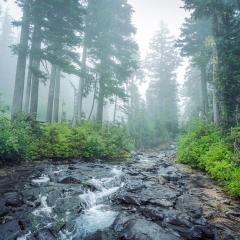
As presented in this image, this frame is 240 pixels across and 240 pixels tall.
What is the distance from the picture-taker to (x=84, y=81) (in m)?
23.2

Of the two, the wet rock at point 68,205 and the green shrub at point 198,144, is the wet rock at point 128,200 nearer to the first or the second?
the wet rock at point 68,205

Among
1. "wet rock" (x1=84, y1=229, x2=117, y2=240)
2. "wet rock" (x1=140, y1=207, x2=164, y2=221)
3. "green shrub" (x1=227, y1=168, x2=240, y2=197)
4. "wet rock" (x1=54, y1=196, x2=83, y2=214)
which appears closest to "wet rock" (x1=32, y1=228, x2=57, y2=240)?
"wet rock" (x1=84, y1=229, x2=117, y2=240)

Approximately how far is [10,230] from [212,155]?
9.98 m

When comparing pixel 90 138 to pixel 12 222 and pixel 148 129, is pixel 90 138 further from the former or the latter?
pixel 148 129

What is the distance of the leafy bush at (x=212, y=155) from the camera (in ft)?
32.6

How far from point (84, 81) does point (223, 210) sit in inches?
701

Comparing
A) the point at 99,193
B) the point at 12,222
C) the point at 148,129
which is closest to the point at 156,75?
the point at 148,129

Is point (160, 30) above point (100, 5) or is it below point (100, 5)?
above

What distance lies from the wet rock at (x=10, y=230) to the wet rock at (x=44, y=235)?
43 cm

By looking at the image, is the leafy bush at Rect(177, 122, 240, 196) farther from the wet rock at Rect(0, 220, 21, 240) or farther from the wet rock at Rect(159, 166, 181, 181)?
the wet rock at Rect(0, 220, 21, 240)

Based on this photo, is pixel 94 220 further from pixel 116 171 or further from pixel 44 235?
pixel 116 171

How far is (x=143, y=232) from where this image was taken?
19.7 feet

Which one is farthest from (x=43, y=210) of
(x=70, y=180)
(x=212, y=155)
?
(x=212, y=155)

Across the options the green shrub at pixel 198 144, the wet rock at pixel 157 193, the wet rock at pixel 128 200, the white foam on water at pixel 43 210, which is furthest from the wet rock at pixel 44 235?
the green shrub at pixel 198 144
